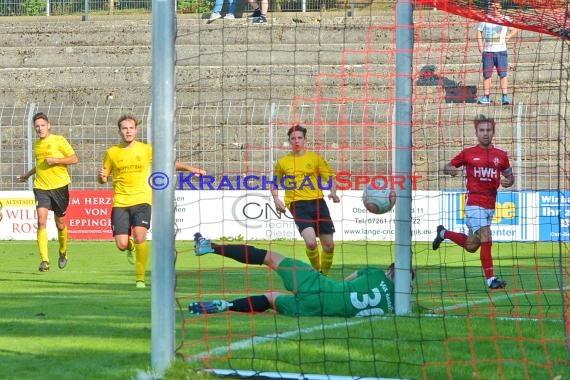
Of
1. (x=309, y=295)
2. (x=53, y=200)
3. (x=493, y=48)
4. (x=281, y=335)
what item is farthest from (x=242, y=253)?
→ (x=493, y=48)

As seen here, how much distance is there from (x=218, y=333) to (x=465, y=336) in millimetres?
1662

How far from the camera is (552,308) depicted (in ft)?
31.7

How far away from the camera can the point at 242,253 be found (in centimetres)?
886

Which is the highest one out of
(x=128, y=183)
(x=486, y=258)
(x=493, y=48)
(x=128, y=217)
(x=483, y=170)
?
(x=493, y=48)

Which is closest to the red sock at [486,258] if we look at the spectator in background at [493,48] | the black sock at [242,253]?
the black sock at [242,253]

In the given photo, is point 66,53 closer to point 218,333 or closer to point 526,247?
point 526,247

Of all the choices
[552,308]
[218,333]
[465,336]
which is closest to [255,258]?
[218,333]

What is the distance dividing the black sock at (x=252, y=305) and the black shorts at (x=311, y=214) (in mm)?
4223

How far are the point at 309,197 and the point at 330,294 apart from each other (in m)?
4.55

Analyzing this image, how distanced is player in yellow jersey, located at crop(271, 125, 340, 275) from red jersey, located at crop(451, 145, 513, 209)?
4.97ft

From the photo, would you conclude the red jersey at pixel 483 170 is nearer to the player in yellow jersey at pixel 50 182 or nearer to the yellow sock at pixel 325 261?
the yellow sock at pixel 325 261

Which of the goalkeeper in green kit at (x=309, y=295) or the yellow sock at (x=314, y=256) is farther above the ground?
the goalkeeper in green kit at (x=309, y=295)

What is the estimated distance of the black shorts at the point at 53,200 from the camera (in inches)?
580

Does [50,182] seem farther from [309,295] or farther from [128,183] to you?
[309,295]
